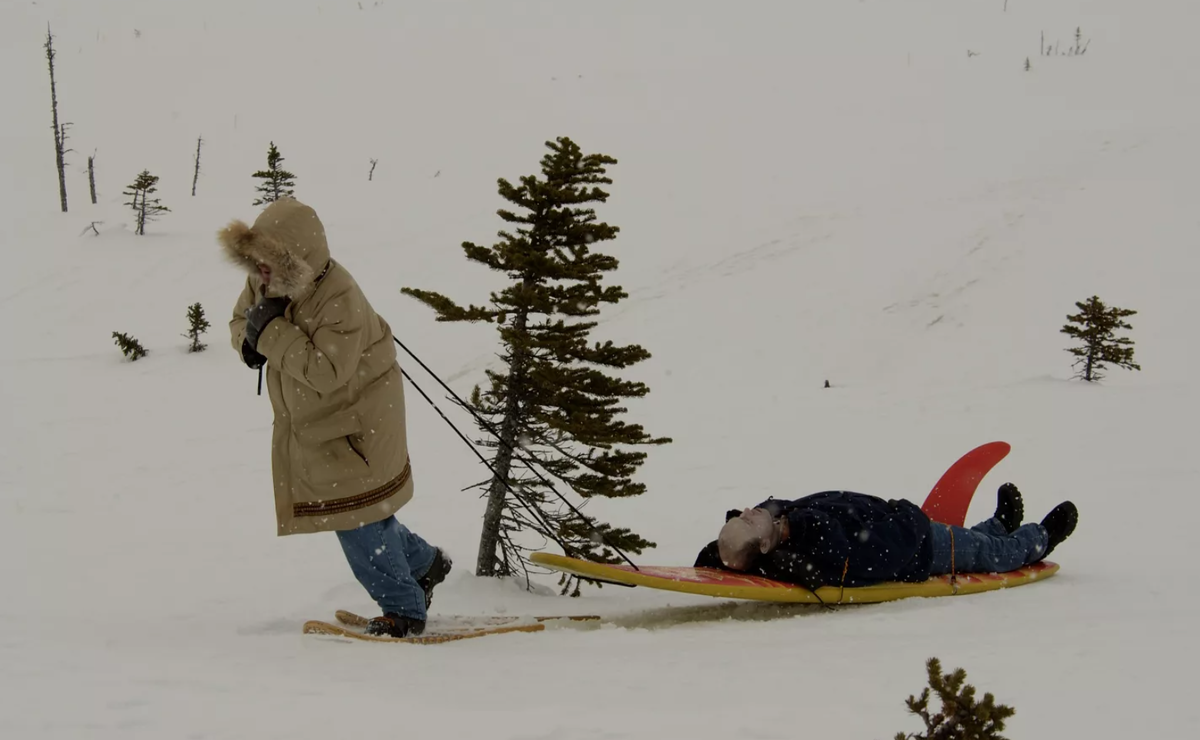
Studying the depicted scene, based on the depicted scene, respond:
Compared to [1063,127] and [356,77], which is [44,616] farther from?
[356,77]

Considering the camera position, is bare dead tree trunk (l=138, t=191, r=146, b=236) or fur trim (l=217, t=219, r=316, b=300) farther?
bare dead tree trunk (l=138, t=191, r=146, b=236)

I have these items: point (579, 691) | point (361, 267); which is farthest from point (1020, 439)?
point (361, 267)

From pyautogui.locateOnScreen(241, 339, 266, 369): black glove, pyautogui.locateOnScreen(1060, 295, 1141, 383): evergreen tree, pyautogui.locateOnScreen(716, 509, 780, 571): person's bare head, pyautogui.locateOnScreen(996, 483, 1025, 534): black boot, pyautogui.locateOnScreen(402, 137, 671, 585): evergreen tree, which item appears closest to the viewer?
pyautogui.locateOnScreen(241, 339, 266, 369): black glove

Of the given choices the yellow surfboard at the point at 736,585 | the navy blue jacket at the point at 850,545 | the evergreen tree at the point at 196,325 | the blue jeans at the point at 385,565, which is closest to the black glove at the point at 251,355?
the blue jeans at the point at 385,565

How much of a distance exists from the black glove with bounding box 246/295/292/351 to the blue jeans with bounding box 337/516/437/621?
46.4 inches

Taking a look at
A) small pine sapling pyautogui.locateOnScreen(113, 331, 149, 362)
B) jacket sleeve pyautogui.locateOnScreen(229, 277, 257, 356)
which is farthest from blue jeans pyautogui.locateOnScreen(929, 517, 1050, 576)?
small pine sapling pyautogui.locateOnScreen(113, 331, 149, 362)

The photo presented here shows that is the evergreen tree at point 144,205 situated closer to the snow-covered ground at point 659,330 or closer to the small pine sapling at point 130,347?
the snow-covered ground at point 659,330

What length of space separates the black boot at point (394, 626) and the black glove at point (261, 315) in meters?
1.72

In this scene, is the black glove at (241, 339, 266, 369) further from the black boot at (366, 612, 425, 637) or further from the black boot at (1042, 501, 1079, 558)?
the black boot at (1042, 501, 1079, 558)

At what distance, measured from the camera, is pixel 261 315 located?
4.62 meters

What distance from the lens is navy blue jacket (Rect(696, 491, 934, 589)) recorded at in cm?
568

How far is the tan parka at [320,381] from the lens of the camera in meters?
4.50

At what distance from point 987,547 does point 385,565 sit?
13.3ft

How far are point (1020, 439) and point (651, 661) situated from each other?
7854 mm
